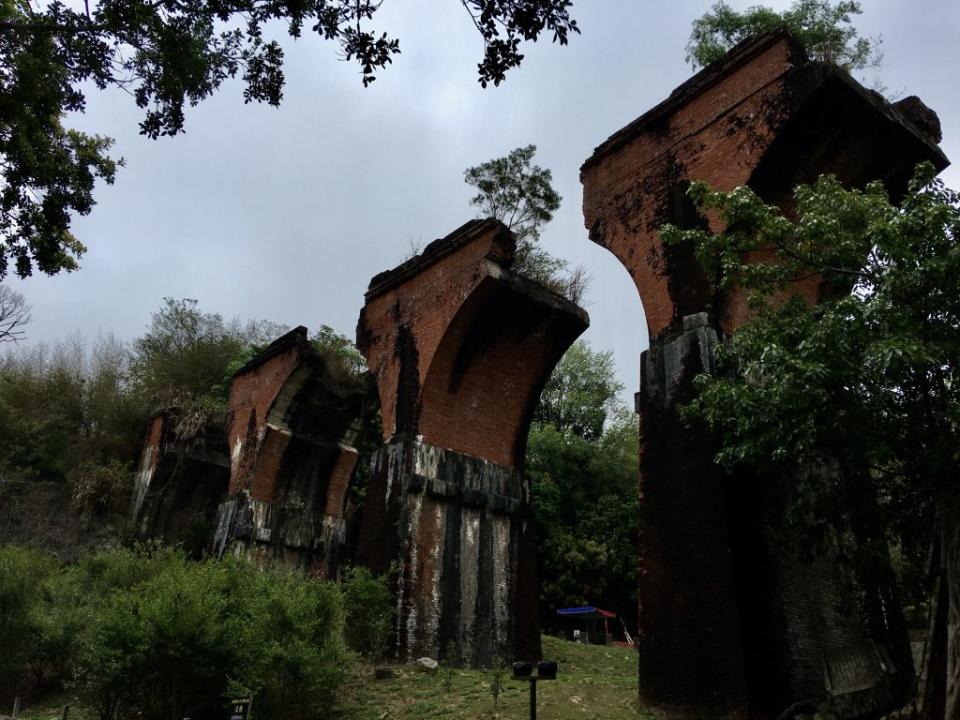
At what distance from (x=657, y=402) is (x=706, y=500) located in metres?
1.32

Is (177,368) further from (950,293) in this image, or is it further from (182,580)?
(950,293)

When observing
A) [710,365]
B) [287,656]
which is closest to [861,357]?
[710,365]

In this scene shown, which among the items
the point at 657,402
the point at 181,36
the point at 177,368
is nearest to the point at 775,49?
the point at 657,402

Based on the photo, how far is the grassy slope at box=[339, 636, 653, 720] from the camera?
7.52m

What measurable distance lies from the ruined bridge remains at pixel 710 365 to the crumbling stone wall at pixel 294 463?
8462mm

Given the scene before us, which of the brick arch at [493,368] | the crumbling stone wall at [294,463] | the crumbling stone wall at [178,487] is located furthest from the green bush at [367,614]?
the crumbling stone wall at [178,487]

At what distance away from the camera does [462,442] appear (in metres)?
12.3

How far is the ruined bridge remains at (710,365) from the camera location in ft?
22.9

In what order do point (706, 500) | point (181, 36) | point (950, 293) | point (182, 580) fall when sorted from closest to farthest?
point (950, 293)
point (181, 36)
point (706, 500)
point (182, 580)

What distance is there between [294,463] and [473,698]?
9.28 m

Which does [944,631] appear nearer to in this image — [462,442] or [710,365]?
[710,365]

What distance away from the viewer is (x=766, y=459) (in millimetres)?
7023

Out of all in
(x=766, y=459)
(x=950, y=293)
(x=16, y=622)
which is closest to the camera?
(x=950, y=293)

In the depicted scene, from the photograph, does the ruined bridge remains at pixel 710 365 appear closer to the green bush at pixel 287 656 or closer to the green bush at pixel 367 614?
the green bush at pixel 287 656
